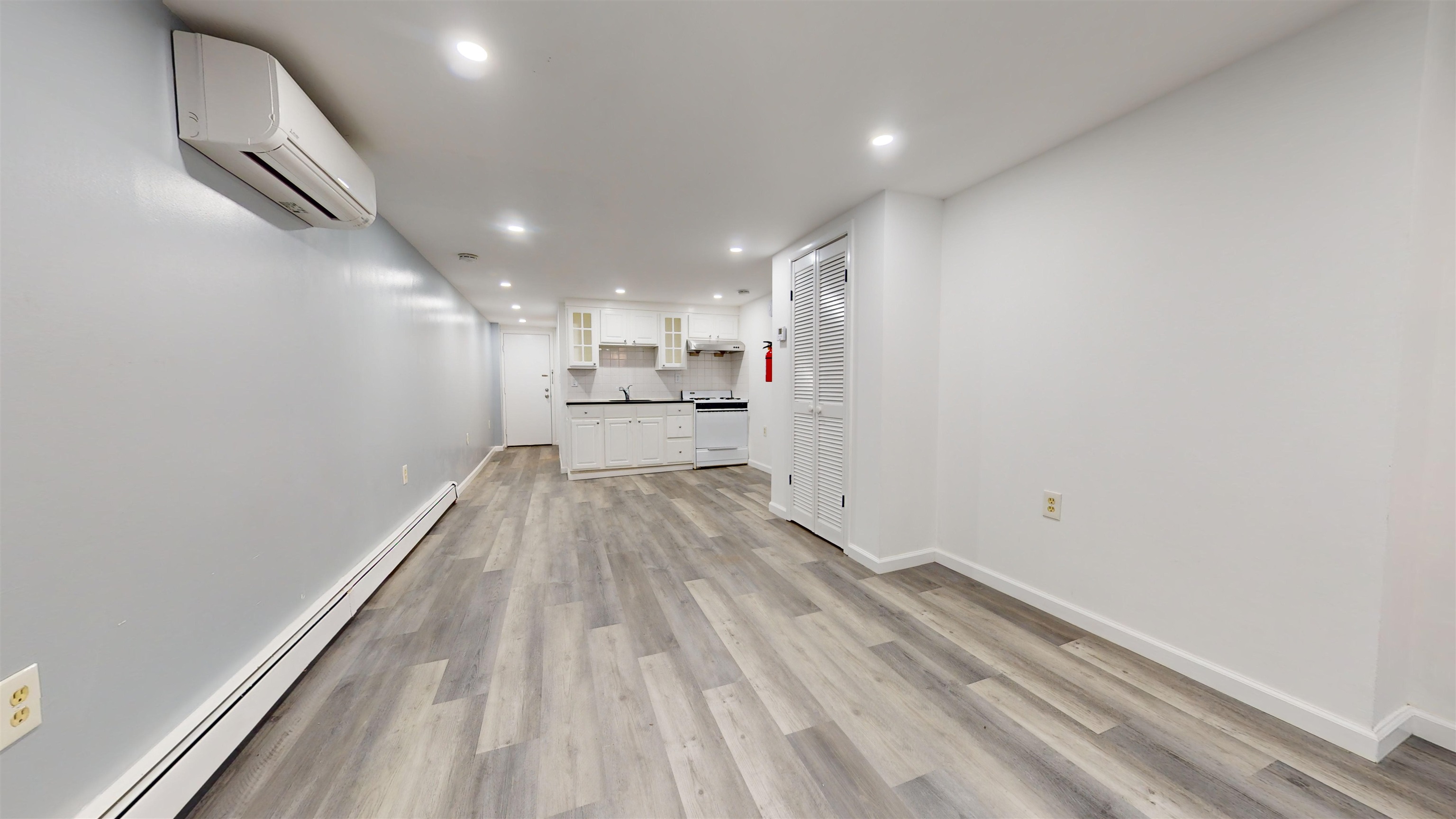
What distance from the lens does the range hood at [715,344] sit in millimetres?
5906

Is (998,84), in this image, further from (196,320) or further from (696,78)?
(196,320)

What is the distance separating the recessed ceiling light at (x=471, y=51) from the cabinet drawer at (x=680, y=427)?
4325 mm

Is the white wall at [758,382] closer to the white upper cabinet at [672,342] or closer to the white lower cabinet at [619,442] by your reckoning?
the white upper cabinet at [672,342]

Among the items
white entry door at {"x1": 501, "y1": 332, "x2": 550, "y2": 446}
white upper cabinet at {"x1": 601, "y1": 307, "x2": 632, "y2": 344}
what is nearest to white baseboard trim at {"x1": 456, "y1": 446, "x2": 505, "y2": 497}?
white entry door at {"x1": 501, "y1": 332, "x2": 550, "y2": 446}

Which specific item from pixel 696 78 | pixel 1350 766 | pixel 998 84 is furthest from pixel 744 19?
pixel 1350 766

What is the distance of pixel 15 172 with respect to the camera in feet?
2.92

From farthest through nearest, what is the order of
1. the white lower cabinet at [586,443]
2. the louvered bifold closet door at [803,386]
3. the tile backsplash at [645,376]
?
the tile backsplash at [645,376] → the white lower cabinet at [586,443] → the louvered bifold closet door at [803,386]

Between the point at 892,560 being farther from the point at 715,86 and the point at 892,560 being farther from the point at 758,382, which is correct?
the point at 758,382

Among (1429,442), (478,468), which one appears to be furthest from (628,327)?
(1429,442)

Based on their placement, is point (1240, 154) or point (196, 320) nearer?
point (196, 320)

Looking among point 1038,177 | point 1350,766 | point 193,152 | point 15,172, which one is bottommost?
point 1350,766

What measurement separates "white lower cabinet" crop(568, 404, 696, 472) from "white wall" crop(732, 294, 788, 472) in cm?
81

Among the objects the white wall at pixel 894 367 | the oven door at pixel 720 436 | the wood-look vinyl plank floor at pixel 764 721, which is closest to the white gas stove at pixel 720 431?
the oven door at pixel 720 436

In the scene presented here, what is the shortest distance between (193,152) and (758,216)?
8.05 ft
